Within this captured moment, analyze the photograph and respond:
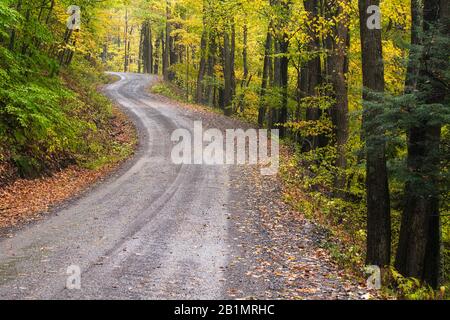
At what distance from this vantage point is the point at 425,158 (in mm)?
8297

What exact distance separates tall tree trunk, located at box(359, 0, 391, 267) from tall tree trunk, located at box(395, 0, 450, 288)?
38 centimetres

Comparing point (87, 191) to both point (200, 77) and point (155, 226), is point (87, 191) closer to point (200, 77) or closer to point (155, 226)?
point (155, 226)

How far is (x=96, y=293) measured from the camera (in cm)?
683

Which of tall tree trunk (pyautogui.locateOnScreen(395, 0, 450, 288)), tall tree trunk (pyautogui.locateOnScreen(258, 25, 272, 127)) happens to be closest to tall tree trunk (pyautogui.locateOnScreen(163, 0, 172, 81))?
tall tree trunk (pyautogui.locateOnScreen(258, 25, 272, 127))

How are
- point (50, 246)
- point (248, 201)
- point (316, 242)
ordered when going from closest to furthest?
point (50, 246) → point (316, 242) → point (248, 201)

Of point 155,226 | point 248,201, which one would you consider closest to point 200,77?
point 248,201

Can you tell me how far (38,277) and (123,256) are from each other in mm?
1670

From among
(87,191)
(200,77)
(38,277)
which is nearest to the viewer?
(38,277)

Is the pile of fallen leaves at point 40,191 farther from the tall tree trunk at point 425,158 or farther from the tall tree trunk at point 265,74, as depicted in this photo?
the tall tree trunk at point 265,74

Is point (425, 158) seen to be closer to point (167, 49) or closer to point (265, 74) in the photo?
point (265, 74)

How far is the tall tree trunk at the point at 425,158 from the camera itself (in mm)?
8078

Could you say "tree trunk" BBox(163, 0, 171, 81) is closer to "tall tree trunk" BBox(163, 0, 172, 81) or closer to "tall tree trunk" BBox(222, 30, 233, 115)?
"tall tree trunk" BBox(163, 0, 172, 81)

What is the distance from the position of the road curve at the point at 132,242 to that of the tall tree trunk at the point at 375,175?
10.2 feet

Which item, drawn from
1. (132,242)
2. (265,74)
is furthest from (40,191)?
(265,74)
